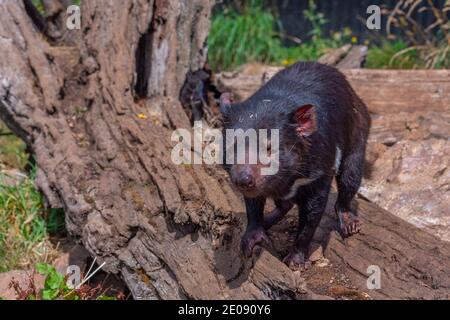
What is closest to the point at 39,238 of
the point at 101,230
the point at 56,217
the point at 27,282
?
the point at 56,217

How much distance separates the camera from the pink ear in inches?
125

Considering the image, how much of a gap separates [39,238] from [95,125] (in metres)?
1.08

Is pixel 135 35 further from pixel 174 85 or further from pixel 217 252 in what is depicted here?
pixel 217 252

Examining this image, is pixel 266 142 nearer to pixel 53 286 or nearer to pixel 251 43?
pixel 53 286

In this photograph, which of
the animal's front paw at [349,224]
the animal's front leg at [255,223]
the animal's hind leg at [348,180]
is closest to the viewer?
the animal's front leg at [255,223]

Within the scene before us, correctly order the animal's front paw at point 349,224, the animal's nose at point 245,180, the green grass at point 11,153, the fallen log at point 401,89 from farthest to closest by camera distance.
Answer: the green grass at point 11,153, the fallen log at point 401,89, the animal's front paw at point 349,224, the animal's nose at point 245,180

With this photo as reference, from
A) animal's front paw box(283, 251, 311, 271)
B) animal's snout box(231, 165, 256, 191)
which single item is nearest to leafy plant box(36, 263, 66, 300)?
animal's front paw box(283, 251, 311, 271)

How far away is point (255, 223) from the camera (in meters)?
3.43

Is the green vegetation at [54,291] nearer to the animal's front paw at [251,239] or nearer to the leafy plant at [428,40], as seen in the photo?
the animal's front paw at [251,239]

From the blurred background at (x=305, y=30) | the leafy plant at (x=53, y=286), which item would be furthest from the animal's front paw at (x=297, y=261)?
the blurred background at (x=305, y=30)

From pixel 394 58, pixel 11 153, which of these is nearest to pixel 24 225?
pixel 11 153

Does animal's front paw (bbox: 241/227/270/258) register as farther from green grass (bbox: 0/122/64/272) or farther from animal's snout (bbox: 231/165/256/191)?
green grass (bbox: 0/122/64/272)

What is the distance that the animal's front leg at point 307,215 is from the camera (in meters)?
3.41

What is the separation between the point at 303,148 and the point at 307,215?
380 mm
